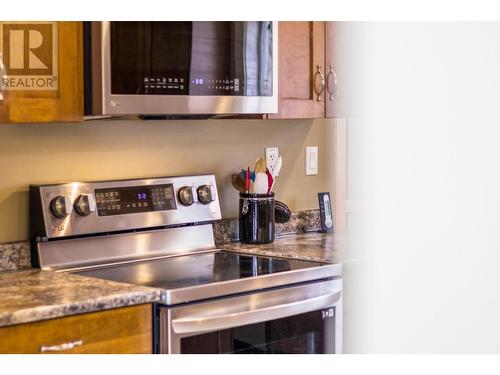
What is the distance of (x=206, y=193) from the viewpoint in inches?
95.1

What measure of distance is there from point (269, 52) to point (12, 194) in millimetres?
824

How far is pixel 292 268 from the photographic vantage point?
210 cm

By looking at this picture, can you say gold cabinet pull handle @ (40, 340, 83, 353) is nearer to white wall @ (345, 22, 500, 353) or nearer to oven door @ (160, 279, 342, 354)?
oven door @ (160, 279, 342, 354)

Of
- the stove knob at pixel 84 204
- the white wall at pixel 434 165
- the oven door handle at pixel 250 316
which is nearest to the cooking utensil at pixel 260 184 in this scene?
the oven door handle at pixel 250 316

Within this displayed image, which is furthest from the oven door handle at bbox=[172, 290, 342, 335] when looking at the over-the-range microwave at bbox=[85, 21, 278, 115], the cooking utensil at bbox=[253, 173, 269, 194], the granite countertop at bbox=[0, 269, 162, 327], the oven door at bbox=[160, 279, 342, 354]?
the over-the-range microwave at bbox=[85, 21, 278, 115]

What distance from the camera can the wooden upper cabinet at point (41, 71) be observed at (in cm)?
181

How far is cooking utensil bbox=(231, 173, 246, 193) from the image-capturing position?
252 centimetres

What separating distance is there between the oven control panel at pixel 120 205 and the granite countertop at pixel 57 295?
0.58 feet

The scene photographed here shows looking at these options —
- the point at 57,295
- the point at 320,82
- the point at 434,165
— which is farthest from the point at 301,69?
the point at 434,165

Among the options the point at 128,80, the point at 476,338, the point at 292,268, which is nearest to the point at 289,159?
the point at 292,268

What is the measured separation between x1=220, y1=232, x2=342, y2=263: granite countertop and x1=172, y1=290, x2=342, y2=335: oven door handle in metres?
0.13

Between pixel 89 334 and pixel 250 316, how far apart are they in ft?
1.44

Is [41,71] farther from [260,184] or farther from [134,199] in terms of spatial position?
[260,184]
